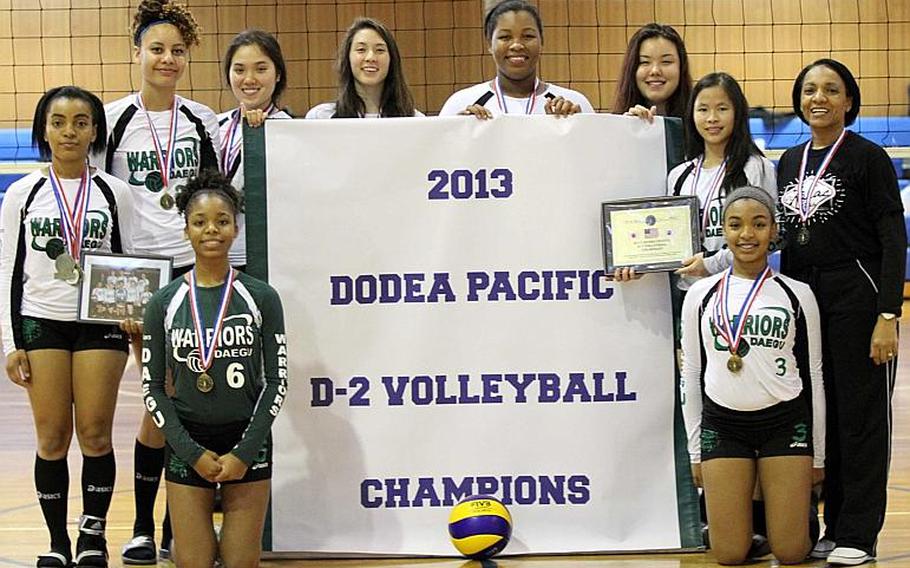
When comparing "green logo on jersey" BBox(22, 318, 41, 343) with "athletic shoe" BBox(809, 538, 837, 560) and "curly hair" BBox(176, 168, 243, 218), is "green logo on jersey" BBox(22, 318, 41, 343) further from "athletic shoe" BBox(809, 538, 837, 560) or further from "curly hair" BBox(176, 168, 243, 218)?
"athletic shoe" BBox(809, 538, 837, 560)

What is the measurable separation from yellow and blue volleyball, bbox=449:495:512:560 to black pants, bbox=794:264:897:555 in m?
1.14

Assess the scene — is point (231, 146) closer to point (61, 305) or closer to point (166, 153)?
point (166, 153)

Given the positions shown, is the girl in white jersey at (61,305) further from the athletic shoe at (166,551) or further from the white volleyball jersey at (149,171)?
the athletic shoe at (166,551)

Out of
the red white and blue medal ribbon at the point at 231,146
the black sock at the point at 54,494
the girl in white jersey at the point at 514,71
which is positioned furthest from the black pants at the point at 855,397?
the black sock at the point at 54,494

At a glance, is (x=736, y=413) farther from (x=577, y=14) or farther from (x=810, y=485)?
(x=577, y=14)

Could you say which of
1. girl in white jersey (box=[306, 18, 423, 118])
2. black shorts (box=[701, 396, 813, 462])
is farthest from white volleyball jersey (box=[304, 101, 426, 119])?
black shorts (box=[701, 396, 813, 462])

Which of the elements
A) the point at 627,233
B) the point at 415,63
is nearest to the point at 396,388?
the point at 627,233

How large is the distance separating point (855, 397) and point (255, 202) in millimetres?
2139

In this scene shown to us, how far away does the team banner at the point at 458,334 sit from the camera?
14.8 ft

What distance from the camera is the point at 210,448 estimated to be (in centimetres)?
415

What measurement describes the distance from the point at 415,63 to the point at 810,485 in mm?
9342

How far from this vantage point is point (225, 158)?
4.76 m

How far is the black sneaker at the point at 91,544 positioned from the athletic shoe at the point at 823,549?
7.94ft

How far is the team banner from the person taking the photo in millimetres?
4504
